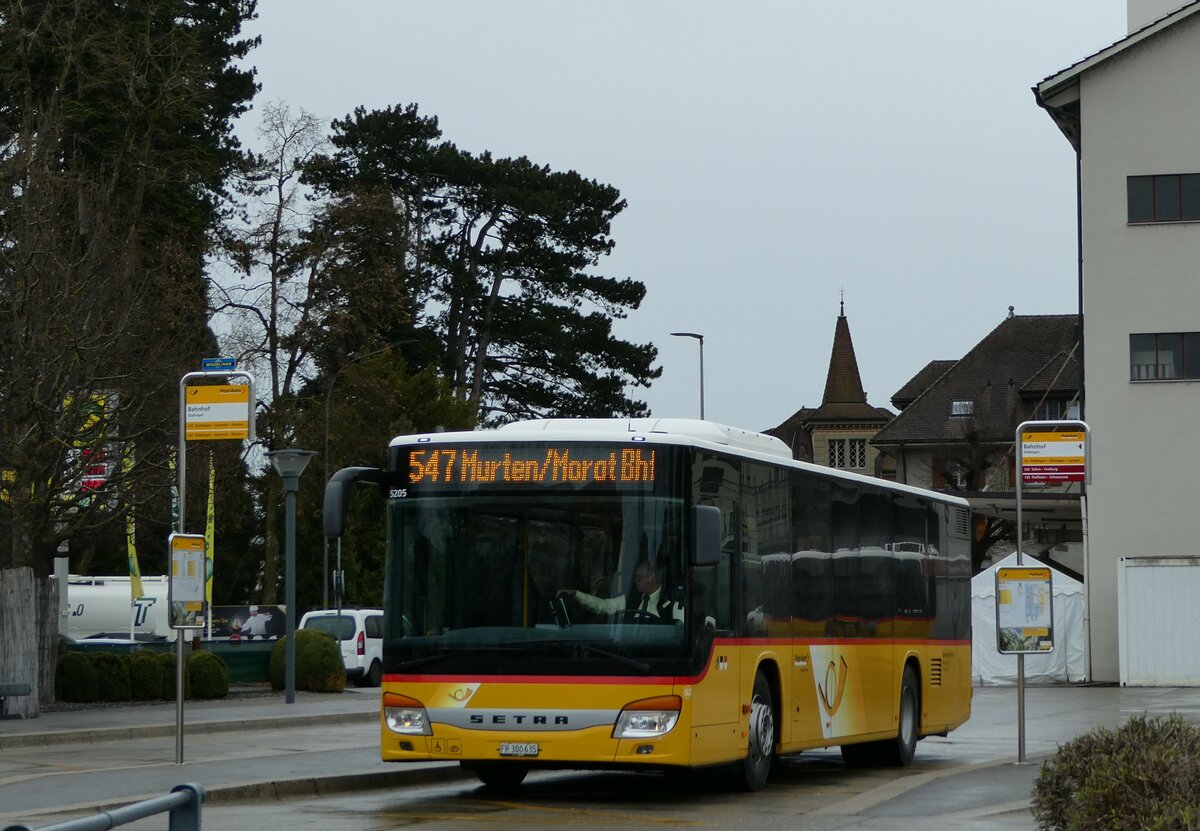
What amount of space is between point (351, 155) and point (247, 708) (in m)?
39.1

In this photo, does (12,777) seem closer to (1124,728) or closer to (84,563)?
(1124,728)

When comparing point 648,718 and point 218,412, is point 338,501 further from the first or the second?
point 218,412

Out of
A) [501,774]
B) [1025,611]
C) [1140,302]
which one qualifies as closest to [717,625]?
[501,774]

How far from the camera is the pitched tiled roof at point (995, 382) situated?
291 feet

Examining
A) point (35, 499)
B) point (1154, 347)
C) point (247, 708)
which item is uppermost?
point (1154, 347)

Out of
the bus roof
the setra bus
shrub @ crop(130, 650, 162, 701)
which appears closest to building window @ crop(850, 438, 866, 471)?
shrub @ crop(130, 650, 162, 701)

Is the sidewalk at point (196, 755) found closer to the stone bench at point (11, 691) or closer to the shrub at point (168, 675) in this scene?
the stone bench at point (11, 691)

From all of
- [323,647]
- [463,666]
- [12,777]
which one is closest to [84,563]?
[323,647]

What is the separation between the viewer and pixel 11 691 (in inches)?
1012

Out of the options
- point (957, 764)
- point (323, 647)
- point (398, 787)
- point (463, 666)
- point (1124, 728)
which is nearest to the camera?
point (1124, 728)

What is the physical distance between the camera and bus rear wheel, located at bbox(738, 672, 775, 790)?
15.6 metres

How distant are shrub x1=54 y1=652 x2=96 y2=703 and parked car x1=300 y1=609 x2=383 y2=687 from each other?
1248 centimetres

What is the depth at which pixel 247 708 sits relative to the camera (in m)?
29.6

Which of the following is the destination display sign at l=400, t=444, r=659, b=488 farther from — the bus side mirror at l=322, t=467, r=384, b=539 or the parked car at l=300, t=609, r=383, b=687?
the parked car at l=300, t=609, r=383, b=687
